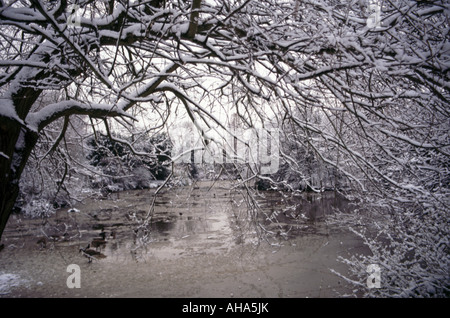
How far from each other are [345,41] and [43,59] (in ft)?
10.3

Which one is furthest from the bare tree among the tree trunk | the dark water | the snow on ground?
the snow on ground

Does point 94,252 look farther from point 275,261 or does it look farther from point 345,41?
point 345,41

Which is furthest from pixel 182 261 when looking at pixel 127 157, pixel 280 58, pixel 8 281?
pixel 280 58

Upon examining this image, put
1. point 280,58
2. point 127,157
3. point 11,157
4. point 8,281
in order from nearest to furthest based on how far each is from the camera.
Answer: point 280,58 → point 11,157 → point 127,157 → point 8,281

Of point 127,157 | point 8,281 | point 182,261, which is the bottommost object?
point 8,281

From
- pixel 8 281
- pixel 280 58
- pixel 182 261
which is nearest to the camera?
pixel 280 58

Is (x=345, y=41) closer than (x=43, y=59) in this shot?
Yes

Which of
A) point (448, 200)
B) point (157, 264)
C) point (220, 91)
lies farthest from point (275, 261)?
point (220, 91)

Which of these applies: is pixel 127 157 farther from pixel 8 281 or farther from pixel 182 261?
pixel 8 281

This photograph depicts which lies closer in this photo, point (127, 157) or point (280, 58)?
point (280, 58)

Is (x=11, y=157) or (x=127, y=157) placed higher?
(x=127, y=157)

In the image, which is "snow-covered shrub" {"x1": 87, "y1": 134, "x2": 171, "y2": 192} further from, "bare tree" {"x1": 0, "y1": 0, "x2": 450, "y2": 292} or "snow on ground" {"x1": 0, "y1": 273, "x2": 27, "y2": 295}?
"snow on ground" {"x1": 0, "y1": 273, "x2": 27, "y2": 295}

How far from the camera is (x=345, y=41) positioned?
2.14m

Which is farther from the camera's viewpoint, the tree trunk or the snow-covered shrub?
the snow-covered shrub
